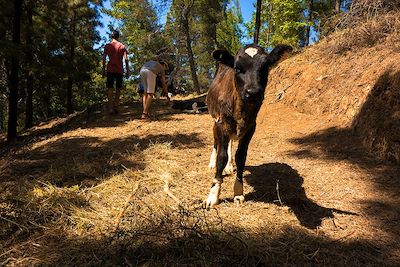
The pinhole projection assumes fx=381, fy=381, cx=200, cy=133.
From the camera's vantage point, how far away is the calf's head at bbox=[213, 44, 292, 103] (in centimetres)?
402

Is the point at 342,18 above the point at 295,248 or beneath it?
above

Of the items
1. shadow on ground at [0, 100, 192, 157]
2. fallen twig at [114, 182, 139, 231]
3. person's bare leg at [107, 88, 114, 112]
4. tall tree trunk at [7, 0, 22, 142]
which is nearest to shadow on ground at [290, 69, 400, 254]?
fallen twig at [114, 182, 139, 231]

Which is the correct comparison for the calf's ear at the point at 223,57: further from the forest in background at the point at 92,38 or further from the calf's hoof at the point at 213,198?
the forest in background at the point at 92,38

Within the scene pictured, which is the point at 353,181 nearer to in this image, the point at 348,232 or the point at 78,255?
the point at 348,232

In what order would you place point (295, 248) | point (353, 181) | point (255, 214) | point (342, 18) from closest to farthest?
1. point (295, 248)
2. point (255, 214)
3. point (353, 181)
4. point (342, 18)

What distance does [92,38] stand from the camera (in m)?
23.1

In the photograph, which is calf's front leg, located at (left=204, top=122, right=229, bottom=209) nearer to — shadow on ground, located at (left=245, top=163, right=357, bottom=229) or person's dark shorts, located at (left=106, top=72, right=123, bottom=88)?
shadow on ground, located at (left=245, top=163, right=357, bottom=229)

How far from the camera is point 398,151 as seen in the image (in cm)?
581

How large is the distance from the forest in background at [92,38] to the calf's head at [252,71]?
22.9 ft

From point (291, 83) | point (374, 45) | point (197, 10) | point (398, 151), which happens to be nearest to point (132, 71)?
point (197, 10)

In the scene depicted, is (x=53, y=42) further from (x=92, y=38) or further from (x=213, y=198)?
(x=213, y=198)

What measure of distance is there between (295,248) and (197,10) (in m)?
30.0

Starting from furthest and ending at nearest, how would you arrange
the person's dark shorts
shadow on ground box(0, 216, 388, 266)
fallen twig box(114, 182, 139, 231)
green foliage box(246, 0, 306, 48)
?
green foliage box(246, 0, 306, 48) < the person's dark shorts < fallen twig box(114, 182, 139, 231) < shadow on ground box(0, 216, 388, 266)

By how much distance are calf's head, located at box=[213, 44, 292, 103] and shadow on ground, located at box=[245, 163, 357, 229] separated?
131cm
